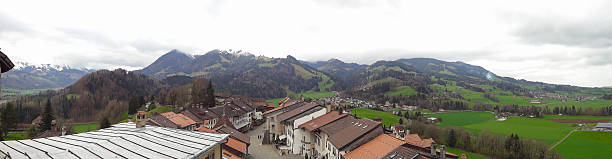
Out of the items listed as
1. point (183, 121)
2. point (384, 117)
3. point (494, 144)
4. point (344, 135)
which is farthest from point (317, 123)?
point (384, 117)

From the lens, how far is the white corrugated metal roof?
11.9 m

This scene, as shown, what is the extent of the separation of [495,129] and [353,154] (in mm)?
94744

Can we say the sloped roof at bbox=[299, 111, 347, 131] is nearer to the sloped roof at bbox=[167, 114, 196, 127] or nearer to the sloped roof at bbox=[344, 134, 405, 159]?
the sloped roof at bbox=[344, 134, 405, 159]

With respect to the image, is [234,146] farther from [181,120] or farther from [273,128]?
[273,128]

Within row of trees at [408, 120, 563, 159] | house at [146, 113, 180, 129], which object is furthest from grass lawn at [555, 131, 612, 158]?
house at [146, 113, 180, 129]

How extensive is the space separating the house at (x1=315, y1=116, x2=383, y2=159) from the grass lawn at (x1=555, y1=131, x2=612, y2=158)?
65.8 m

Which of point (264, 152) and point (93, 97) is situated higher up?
point (93, 97)

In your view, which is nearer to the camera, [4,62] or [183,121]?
[4,62]

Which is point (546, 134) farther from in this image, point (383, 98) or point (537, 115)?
point (383, 98)

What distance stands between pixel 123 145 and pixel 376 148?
2601 centimetres

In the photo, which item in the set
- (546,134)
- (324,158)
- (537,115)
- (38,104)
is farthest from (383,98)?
(38,104)

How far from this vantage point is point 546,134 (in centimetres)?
9238

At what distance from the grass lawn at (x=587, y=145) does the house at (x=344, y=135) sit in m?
65.8

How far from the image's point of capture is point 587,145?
3071 inches
